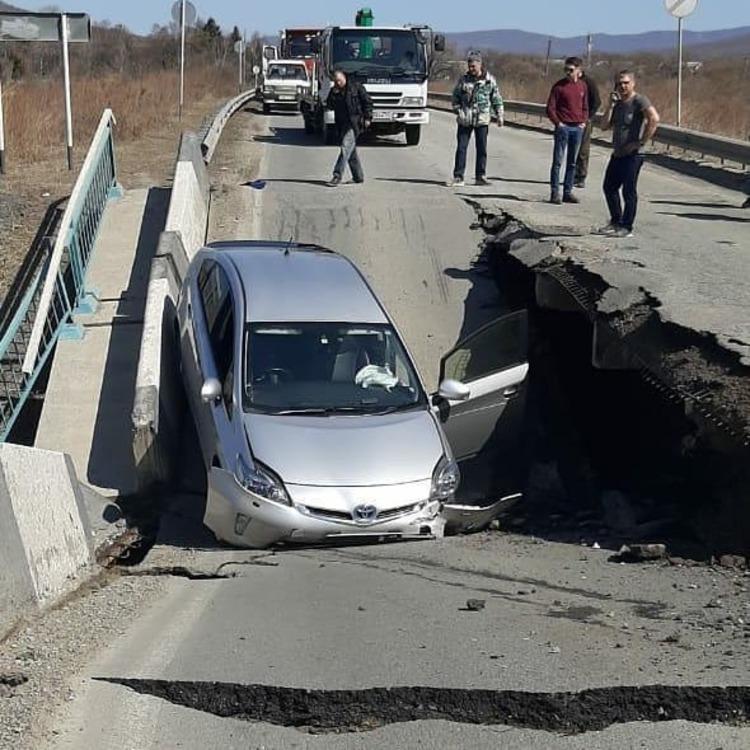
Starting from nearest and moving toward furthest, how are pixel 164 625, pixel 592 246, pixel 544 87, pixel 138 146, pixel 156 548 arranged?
pixel 164 625, pixel 156 548, pixel 592 246, pixel 138 146, pixel 544 87

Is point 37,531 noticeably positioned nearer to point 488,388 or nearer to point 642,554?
point 642,554

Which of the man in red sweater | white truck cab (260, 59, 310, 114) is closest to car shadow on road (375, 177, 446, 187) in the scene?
the man in red sweater

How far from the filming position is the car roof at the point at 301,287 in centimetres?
1014

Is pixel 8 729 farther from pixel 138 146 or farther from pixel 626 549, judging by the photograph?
pixel 138 146

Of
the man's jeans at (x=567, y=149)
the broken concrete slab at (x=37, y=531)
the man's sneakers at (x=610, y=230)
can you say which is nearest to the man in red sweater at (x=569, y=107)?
the man's jeans at (x=567, y=149)

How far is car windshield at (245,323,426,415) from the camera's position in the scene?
30.9 ft

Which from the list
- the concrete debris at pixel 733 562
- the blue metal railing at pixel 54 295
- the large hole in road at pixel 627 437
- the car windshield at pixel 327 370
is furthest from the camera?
the blue metal railing at pixel 54 295

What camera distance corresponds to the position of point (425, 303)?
15461 millimetres

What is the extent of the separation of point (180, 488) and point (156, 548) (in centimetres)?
176

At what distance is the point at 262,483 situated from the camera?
28.1 feet

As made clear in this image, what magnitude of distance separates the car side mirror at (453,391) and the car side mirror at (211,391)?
1.73 m

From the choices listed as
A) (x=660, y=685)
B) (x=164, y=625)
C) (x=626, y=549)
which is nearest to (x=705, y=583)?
(x=626, y=549)

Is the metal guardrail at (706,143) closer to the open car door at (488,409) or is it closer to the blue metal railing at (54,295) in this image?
the blue metal railing at (54,295)

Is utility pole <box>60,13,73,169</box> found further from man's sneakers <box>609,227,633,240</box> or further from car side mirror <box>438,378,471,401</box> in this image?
car side mirror <box>438,378,471,401</box>
